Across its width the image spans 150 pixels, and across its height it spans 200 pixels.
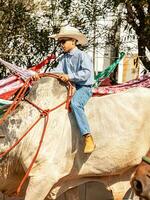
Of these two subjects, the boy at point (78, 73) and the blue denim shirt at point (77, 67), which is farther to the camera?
the blue denim shirt at point (77, 67)

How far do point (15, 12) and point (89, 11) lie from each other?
1497mm

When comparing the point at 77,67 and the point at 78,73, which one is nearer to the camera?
the point at 78,73

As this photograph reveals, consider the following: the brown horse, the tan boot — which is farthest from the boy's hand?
the brown horse

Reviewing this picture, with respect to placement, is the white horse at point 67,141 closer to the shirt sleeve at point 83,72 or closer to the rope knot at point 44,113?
the rope knot at point 44,113

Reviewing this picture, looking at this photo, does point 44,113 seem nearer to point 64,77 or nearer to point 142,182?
point 64,77

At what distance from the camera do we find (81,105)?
5867 mm

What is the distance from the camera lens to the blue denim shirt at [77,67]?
5.93 meters

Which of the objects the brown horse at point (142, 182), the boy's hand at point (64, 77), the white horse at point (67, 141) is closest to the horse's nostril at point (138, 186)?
the brown horse at point (142, 182)

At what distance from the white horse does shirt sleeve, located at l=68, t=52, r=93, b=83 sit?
0.17 meters

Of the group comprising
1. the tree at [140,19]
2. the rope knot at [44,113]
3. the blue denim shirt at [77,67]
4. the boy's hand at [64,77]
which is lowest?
the rope knot at [44,113]

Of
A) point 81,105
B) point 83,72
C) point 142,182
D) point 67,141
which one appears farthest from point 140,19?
point 142,182

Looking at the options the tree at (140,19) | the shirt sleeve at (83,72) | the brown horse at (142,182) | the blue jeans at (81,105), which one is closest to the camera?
the brown horse at (142,182)

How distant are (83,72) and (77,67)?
15 centimetres

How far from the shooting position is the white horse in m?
5.80
